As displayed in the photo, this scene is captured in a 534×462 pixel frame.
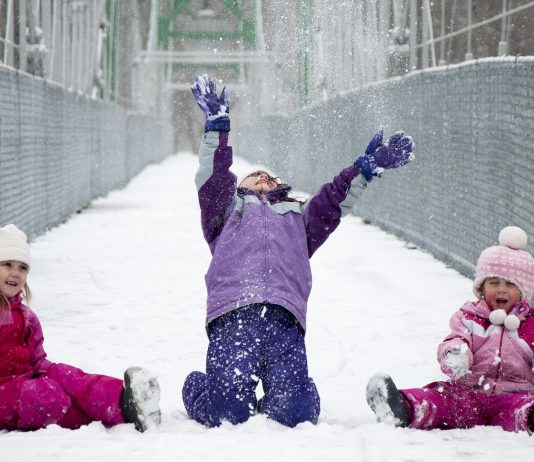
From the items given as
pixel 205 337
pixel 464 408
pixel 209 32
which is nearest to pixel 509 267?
pixel 464 408

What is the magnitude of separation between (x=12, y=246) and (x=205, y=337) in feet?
6.02

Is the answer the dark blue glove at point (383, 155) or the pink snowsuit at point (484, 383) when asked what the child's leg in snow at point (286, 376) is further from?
the dark blue glove at point (383, 155)

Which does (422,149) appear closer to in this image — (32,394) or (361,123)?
(361,123)

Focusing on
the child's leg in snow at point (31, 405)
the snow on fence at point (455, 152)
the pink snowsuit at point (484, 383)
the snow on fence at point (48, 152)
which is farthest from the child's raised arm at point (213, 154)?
the snow on fence at point (48, 152)

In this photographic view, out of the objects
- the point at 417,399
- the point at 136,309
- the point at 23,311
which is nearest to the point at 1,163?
the point at 136,309

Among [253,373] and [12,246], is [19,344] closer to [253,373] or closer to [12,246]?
[12,246]

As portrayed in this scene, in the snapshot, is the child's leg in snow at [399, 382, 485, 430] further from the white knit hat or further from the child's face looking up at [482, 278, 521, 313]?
the white knit hat

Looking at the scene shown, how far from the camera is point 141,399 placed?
4.06 m

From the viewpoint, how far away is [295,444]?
3.86m

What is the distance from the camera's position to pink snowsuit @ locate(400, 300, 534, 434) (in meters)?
4.14

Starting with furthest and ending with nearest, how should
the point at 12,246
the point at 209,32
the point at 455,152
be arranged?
the point at 209,32 → the point at 455,152 → the point at 12,246

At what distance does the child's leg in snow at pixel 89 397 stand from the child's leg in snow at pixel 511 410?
4.53ft

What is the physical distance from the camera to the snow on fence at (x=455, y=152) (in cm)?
758

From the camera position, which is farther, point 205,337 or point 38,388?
point 205,337
